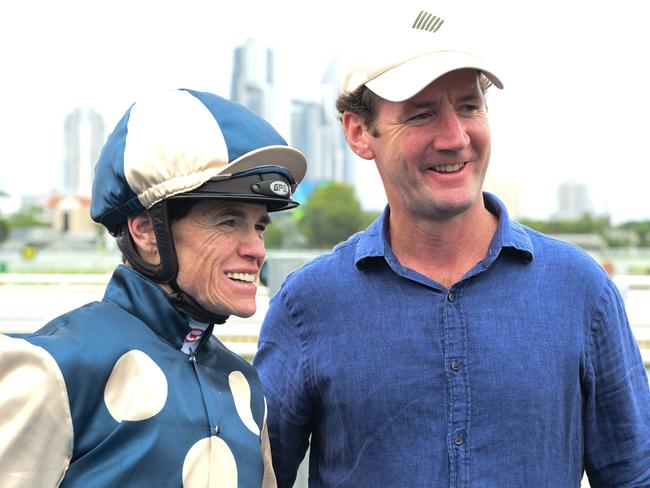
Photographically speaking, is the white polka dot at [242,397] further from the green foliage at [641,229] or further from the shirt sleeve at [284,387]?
the green foliage at [641,229]

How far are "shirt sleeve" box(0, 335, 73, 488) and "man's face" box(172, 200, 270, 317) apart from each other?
405 millimetres

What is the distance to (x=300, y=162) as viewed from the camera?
2229 mm

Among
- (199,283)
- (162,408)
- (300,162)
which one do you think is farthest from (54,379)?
(300,162)

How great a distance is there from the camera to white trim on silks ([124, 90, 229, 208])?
2006 millimetres

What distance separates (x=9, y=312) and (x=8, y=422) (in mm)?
10432

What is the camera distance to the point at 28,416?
172cm

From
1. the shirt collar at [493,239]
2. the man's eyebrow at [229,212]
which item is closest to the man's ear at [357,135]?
the shirt collar at [493,239]

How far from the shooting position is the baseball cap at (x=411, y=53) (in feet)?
7.17

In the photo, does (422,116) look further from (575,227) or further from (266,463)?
(575,227)

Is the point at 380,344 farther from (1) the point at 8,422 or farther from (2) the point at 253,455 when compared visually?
(1) the point at 8,422

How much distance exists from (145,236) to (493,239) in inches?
31.2

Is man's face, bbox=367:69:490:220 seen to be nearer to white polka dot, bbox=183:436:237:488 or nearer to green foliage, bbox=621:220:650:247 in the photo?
white polka dot, bbox=183:436:237:488

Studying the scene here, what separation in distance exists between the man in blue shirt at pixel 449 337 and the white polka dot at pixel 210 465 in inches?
14.6

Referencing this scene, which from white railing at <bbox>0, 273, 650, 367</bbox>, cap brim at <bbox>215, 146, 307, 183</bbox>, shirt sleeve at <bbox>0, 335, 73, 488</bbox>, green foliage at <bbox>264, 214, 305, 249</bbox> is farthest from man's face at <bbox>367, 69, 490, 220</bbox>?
green foliage at <bbox>264, 214, 305, 249</bbox>
